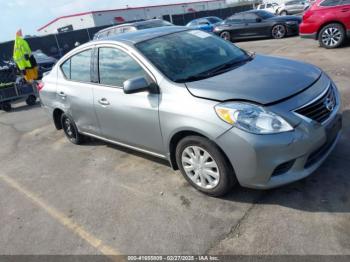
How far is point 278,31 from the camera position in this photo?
15.2 meters

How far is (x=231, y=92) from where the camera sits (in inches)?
129

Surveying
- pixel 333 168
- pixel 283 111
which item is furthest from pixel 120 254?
pixel 333 168

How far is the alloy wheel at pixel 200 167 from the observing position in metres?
3.44

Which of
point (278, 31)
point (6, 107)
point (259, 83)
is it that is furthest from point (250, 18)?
point (259, 83)

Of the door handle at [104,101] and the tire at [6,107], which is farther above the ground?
the door handle at [104,101]

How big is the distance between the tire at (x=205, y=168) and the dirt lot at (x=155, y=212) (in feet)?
0.52

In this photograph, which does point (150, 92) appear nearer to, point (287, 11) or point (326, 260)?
point (326, 260)

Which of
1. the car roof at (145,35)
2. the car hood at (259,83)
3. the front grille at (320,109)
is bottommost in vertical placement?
the front grille at (320,109)

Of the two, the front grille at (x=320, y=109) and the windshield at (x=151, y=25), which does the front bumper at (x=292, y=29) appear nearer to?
the windshield at (x=151, y=25)

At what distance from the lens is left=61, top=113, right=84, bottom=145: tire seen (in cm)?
565

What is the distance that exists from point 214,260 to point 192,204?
33.7 inches

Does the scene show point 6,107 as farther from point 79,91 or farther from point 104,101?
point 104,101

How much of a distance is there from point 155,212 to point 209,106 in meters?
1.28

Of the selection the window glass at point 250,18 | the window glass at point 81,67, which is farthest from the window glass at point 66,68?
the window glass at point 250,18
